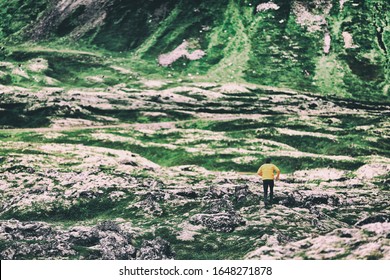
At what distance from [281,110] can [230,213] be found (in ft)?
425

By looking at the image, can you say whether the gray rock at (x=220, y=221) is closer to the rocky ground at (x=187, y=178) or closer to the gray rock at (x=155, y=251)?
the rocky ground at (x=187, y=178)

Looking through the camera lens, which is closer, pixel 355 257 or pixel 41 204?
pixel 355 257

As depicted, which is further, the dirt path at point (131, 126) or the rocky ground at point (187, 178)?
the dirt path at point (131, 126)

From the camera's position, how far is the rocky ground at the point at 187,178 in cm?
4459

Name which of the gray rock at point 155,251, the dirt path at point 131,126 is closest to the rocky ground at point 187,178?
the gray rock at point 155,251

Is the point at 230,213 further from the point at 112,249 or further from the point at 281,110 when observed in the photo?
the point at 281,110

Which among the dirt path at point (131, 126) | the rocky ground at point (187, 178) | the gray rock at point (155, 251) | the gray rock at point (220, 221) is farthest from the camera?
the dirt path at point (131, 126)

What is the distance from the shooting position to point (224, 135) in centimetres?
13712

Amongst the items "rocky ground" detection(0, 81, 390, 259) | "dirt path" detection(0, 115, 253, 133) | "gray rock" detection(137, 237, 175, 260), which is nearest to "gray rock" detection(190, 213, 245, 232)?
"rocky ground" detection(0, 81, 390, 259)

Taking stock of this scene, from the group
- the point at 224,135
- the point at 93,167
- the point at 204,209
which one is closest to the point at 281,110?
the point at 224,135

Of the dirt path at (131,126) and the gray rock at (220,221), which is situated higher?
the gray rock at (220,221)

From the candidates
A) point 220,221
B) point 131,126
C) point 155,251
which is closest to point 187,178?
point 220,221

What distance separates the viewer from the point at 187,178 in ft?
275

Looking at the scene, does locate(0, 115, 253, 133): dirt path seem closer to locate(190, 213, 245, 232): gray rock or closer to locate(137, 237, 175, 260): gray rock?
locate(190, 213, 245, 232): gray rock
